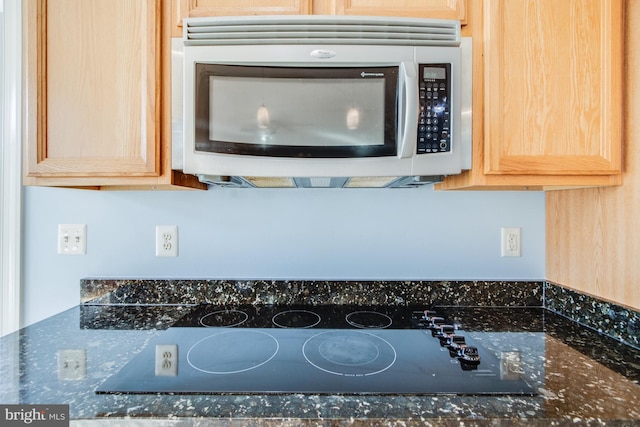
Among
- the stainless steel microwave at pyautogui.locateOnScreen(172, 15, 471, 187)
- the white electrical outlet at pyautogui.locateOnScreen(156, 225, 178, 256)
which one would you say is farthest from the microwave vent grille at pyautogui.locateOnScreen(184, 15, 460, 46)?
the white electrical outlet at pyautogui.locateOnScreen(156, 225, 178, 256)

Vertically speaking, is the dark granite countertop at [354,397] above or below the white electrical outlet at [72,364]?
Result: below

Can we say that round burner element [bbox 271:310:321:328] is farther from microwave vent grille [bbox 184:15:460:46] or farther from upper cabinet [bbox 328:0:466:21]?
upper cabinet [bbox 328:0:466:21]

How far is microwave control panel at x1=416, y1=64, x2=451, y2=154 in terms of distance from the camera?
96 cm

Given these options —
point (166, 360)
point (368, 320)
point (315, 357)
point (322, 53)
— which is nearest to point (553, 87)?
point (322, 53)

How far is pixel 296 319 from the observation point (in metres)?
1.17

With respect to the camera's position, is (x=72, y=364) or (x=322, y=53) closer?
(x=72, y=364)

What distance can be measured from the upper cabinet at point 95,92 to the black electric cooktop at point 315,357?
52 cm

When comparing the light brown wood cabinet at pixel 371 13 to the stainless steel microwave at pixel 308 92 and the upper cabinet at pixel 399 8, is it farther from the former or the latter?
the stainless steel microwave at pixel 308 92

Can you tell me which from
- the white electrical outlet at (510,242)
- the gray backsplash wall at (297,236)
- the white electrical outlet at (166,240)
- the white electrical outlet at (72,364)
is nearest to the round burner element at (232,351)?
the white electrical outlet at (72,364)

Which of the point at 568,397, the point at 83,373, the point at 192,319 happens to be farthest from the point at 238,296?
the point at 568,397

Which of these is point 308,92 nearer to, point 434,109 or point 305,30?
point 305,30

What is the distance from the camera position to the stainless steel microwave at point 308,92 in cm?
94

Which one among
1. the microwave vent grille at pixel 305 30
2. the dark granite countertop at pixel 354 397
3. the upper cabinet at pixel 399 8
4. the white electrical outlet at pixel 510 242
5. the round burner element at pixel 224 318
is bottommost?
the dark granite countertop at pixel 354 397

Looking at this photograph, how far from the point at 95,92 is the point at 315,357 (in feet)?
3.17
